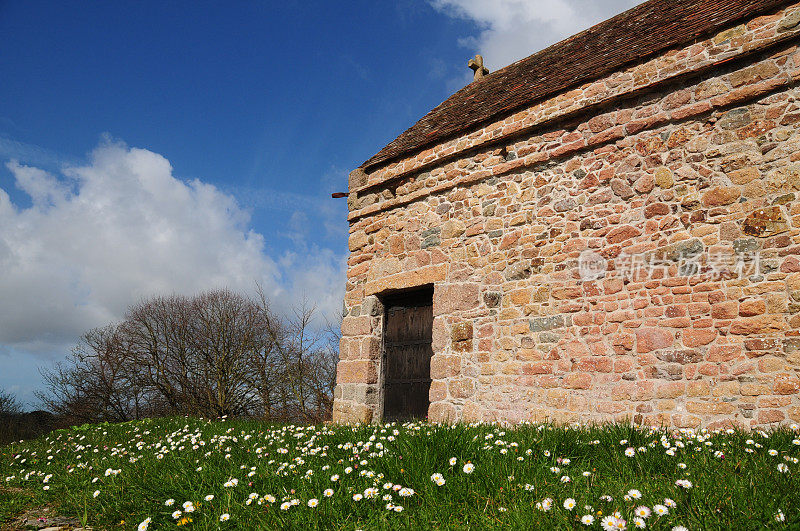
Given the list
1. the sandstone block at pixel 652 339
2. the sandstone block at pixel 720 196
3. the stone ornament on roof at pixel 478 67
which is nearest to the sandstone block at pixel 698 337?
the sandstone block at pixel 652 339

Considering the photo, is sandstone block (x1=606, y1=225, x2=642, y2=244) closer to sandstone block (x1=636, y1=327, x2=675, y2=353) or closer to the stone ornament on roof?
sandstone block (x1=636, y1=327, x2=675, y2=353)

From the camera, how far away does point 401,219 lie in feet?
26.6

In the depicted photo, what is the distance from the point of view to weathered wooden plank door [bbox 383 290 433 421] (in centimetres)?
755

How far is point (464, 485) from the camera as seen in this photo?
3.06 metres

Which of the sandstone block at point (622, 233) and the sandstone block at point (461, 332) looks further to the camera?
the sandstone block at point (461, 332)

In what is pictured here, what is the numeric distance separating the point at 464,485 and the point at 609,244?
12.8 ft

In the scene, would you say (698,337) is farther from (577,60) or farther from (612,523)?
(577,60)

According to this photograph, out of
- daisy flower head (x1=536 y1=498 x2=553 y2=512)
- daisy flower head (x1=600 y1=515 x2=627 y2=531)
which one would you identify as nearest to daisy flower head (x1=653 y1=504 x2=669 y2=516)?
daisy flower head (x1=600 y1=515 x2=627 y2=531)

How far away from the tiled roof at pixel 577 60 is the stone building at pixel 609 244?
1.8 inches

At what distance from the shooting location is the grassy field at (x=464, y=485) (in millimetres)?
2518

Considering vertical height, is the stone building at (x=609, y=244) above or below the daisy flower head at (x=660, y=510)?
above

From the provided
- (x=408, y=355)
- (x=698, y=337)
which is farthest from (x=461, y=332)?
(x=698, y=337)

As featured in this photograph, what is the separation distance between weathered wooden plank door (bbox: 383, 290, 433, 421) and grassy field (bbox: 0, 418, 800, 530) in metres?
2.64

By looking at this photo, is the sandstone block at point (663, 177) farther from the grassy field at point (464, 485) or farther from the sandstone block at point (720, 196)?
the grassy field at point (464, 485)
